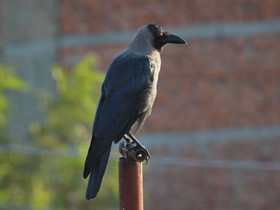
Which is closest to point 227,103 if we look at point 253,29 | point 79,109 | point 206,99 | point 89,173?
point 206,99

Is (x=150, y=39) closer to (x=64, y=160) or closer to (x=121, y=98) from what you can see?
(x=121, y=98)

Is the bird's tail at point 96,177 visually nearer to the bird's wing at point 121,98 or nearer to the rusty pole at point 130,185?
the bird's wing at point 121,98

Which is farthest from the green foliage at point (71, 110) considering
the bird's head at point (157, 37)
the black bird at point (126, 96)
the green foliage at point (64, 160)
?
the black bird at point (126, 96)

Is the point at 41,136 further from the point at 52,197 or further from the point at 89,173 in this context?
the point at 89,173

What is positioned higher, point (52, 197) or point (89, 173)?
point (52, 197)

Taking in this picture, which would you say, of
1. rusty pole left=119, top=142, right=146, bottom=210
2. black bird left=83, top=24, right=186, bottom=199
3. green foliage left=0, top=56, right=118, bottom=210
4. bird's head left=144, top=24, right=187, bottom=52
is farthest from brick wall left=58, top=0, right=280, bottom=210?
rusty pole left=119, top=142, right=146, bottom=210

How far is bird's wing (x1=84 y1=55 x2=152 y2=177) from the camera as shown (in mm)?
4914

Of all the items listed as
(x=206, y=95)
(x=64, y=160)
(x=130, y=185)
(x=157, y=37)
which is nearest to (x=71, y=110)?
(x=64, y=160)

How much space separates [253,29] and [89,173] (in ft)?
20.1

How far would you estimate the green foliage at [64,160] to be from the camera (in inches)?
340

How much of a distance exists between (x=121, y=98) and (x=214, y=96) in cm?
526

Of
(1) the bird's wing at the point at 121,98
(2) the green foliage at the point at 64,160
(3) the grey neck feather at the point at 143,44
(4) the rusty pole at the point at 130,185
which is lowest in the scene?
(4) the rusty pole at the point at 130,185

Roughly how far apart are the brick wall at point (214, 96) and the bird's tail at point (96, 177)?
5.62 m

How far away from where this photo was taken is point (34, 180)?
867 centimetres
